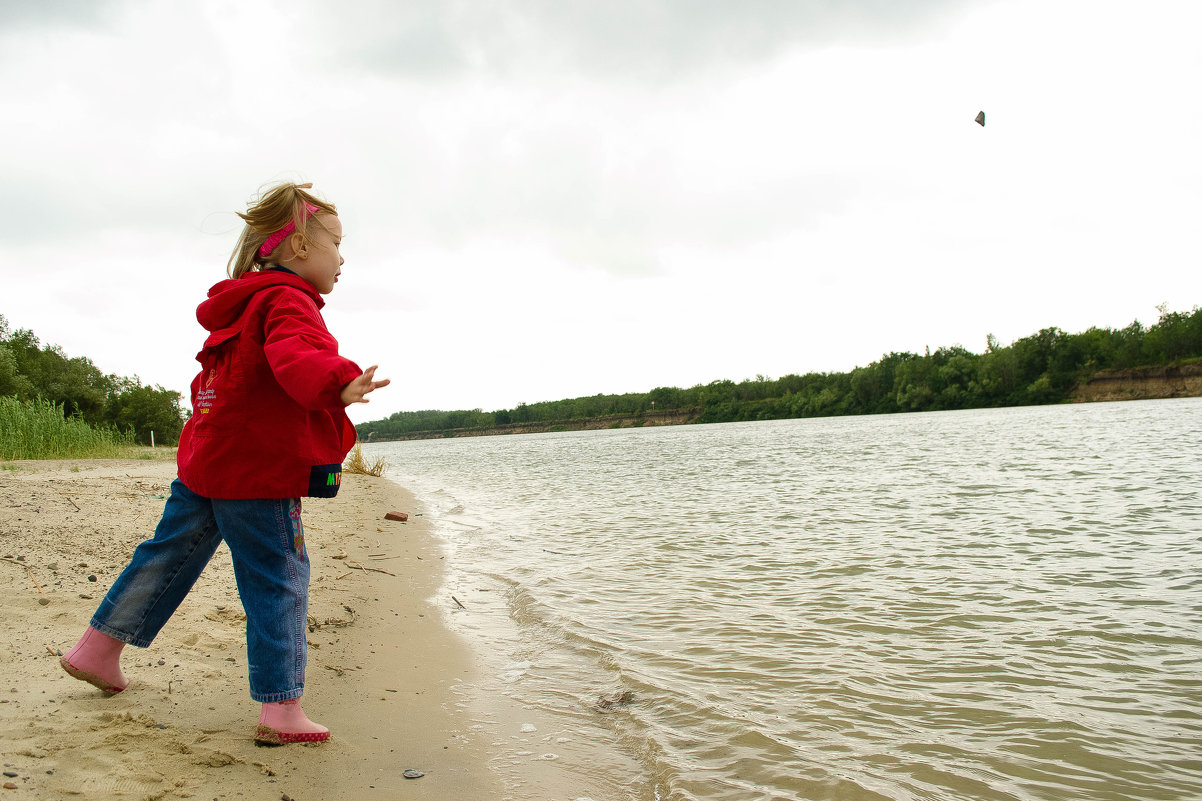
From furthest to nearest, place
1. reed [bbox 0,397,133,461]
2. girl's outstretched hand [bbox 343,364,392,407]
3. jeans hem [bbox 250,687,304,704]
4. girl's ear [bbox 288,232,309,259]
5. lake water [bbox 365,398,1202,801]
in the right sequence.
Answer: reed [bbox 0,397,133,461], lake water [bbox 365,398,1202,801], girl's ear [bbox 288,232,309,259], jeans hem [bbox 250,687,304,704], girl's outstretched hand [bbox 343,364,392,407]

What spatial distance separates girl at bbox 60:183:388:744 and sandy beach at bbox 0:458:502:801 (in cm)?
17

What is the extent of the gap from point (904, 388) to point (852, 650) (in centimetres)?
9457

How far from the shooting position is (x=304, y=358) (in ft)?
6.63

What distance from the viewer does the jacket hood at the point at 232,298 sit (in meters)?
2.29

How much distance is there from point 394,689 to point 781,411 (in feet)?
361

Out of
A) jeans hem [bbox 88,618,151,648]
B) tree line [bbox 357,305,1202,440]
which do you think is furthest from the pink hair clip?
tree line [bbox 357,305,1202,440]

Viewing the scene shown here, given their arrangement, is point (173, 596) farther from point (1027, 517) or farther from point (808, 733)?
point (1027, 517)

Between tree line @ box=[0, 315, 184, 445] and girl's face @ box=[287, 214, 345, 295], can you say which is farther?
tree line @ box=[0, 315, 184, 445]

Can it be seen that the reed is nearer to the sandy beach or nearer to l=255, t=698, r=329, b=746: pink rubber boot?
the sandy beach

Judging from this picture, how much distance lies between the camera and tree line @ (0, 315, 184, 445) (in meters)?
30.5

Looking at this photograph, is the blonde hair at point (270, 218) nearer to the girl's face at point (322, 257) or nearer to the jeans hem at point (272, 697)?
the girl's face at point (322, 257)

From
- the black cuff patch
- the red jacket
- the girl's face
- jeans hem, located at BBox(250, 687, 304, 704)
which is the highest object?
the girl's face

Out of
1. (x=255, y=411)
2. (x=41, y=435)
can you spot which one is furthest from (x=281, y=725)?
(x=41, y=435)

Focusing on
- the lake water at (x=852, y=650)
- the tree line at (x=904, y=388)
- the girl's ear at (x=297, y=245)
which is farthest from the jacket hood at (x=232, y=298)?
the tree line at (x=904, y=388)
